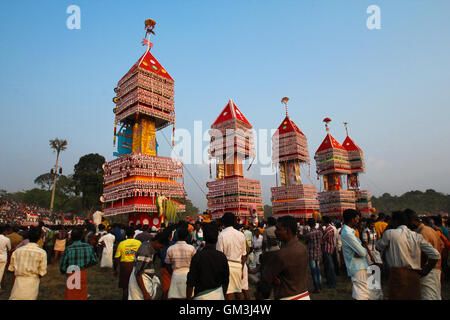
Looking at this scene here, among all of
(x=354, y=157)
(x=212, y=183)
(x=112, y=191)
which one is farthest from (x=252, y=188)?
(x=354, y=157)

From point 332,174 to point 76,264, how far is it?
43010 millimetres

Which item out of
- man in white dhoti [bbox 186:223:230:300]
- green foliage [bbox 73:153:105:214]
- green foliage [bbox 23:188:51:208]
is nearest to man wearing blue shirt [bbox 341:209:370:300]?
man in white dhoti [bbox 186:223:230:300]

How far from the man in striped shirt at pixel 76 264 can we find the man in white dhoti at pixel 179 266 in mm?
1604

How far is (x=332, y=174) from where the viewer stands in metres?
42.9

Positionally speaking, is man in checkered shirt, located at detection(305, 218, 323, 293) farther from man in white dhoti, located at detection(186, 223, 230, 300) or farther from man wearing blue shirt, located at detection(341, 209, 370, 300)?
man in white dhoti, located at detection(186, 223, 230, 300)

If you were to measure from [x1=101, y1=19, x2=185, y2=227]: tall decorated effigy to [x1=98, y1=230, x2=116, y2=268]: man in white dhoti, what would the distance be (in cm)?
1362

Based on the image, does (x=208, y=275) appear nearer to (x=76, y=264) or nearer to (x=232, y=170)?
(x=76, y=264)

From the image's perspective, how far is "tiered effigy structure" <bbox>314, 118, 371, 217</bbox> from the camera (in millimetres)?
40875

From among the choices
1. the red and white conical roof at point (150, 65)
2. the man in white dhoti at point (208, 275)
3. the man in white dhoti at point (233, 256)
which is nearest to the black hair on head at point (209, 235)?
the man in white dhoti at point (208, 275)

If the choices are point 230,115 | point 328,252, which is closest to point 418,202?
point 230,115

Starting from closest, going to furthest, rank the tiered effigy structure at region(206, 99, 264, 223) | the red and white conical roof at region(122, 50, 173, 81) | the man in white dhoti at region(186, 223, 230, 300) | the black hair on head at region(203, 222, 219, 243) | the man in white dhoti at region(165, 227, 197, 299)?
the man in white dhoti at region(186, 223, 230, 300) → the black hair on head at region(203, 222, 219, 243) → the man in white dhoti at region(165, 227, 197, 299) → the red and white conical roof at region(122, 50, 173, 81) → the tiered effigy structure at region(206, 99, 264, 223)

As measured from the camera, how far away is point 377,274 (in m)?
4.90
